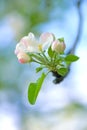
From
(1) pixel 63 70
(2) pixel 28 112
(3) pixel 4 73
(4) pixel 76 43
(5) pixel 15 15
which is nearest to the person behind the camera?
(1) pixel 63 70

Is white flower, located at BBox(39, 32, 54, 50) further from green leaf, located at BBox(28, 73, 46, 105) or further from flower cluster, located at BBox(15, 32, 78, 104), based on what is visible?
green leaf, located at BBox(28, 73, 46, 105)

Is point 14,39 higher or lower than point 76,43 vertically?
higher

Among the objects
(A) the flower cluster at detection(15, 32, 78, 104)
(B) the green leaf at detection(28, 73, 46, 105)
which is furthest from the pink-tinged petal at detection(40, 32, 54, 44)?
(B) the green leaf at detection(28, 73, 46, 105)

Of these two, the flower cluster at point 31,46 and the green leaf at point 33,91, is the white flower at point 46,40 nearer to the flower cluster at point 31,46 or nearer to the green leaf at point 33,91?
the flower cluster at point 31,46

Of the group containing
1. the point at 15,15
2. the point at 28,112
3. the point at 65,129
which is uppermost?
the point at 15,15

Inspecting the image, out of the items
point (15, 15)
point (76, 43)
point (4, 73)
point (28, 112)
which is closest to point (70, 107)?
point (28, 112)

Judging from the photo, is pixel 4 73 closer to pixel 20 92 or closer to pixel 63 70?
pixel 20 92

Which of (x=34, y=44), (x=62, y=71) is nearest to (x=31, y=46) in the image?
(x=34, y=44)
